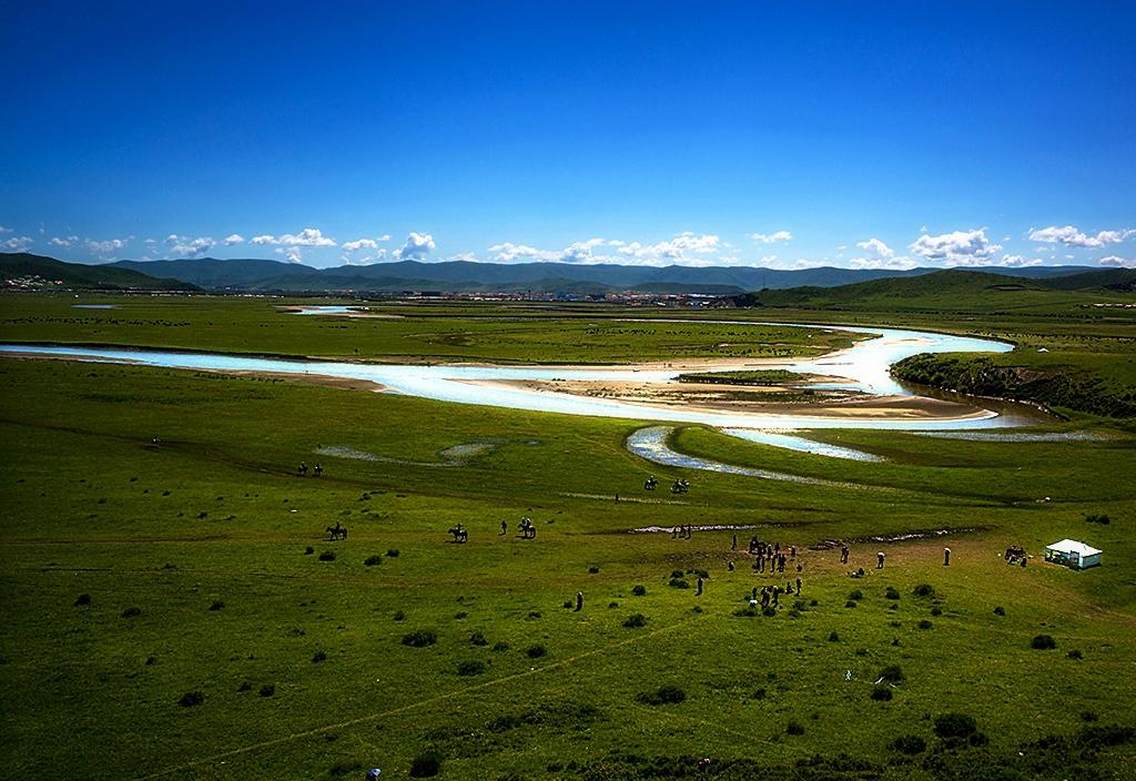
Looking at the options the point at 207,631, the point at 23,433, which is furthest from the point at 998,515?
the point at 23,433

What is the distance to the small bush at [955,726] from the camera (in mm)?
24266

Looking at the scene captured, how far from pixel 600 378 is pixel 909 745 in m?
108

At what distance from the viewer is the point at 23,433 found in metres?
75.1

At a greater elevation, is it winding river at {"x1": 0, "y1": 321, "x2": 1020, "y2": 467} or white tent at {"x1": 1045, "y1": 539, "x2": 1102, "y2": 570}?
winding river at {"x1": 0, "y1": 321, "x2": 1020, "y2": 467}

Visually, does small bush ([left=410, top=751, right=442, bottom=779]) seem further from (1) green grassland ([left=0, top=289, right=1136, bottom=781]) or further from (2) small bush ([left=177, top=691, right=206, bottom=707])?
(2) small bush ([left=177, top=691, right=206, bottom=707])

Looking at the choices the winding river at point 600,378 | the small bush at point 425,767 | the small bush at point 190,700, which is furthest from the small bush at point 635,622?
the winding river at point 600,378

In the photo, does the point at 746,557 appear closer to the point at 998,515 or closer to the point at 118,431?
the point at 998,515

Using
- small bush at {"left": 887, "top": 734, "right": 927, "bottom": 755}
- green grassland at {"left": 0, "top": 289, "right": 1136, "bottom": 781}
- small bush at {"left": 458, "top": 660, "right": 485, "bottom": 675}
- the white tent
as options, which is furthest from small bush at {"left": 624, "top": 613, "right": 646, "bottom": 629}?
the white tent

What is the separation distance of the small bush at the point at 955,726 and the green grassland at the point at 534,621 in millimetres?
399

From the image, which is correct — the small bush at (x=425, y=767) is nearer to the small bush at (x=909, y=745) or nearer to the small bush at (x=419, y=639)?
the small bush at (x=419, y=639)

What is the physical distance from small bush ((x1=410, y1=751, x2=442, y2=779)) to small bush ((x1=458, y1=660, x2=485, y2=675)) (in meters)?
5.91

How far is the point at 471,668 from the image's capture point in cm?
2888

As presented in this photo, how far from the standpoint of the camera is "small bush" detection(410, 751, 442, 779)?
2234 cm

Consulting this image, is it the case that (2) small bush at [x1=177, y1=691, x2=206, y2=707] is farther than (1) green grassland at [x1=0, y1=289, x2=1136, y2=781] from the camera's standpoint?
Yes
